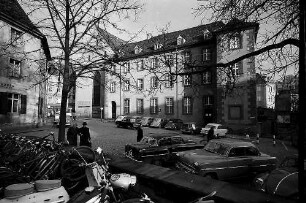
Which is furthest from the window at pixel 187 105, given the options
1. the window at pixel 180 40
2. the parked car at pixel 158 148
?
the parked car at pixel 158 148

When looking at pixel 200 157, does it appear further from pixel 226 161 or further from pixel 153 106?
pixel 153 106

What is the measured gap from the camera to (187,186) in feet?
14.8

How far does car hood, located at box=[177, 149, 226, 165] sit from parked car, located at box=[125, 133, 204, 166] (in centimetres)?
181

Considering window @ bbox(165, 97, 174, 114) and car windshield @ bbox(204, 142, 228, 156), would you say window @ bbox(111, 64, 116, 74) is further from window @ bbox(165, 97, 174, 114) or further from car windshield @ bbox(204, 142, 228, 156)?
window @ bbox(165, 97, 174, 114)

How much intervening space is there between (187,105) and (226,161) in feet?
94.2

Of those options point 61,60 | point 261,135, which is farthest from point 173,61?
point 261,135

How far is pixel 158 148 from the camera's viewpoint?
10992 millimetres

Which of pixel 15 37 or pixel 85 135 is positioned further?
pixel 85 135

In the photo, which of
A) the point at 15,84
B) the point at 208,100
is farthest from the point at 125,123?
the point at 15,84

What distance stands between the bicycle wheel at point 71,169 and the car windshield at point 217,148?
5415mm

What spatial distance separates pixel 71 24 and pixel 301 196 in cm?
1013

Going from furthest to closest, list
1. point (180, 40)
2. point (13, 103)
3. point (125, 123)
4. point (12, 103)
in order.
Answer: point (180, 40), point (125, 123), point (13, 103), point (12, 103)

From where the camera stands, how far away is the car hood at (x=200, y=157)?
8.20m

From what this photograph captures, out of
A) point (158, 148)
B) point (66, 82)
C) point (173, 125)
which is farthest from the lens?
point (173, 125)
